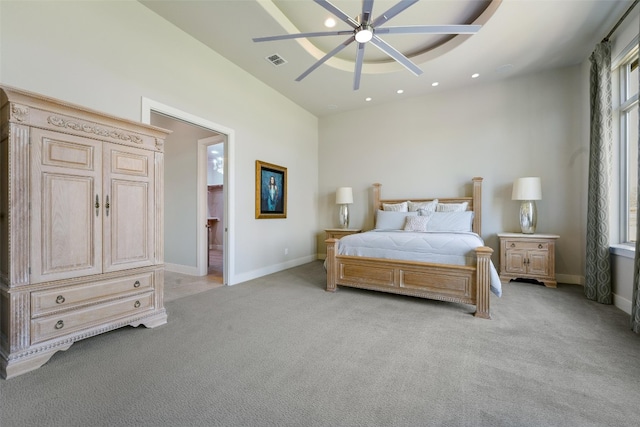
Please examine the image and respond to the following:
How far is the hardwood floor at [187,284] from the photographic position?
3453 millimetres

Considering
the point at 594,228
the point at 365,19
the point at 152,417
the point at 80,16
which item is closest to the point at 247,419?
the point at 152,417

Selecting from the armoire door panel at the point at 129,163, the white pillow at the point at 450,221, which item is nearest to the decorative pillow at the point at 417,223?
the white pillow at the point at 450,221

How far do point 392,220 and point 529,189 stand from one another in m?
2.07

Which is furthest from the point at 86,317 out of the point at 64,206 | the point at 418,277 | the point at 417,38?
the point at 417,38

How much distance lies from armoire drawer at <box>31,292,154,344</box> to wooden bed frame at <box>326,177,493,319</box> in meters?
2.18

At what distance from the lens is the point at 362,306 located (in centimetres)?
295

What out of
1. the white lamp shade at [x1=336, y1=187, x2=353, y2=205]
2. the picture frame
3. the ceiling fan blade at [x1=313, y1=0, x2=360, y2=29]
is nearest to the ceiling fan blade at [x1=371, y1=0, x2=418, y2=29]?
the ceiling fan blade at [x1=313, y1=0, x2=360, y2=29]

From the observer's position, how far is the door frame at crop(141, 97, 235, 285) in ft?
9.64

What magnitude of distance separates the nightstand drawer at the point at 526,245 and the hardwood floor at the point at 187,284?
4446 millimetres

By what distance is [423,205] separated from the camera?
4.59 metres

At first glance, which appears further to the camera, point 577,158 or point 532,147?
point 532,147

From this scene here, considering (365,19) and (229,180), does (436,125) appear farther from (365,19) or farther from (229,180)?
(229,180)

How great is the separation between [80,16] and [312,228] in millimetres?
4651

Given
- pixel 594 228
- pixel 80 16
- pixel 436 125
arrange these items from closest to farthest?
pixel 80 16 < pixel 594 228 < pixel 436 125
